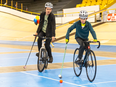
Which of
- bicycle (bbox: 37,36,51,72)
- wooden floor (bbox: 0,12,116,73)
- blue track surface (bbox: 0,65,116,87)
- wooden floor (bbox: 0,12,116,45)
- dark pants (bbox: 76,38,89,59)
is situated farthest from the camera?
wooden floor (bbox: 0,12,116,45)

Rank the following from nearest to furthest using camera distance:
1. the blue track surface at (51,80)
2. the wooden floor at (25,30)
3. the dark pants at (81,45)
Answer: the blue track surface at (51,80), the dark pants at (81,45), the wooden floor at (25,30)

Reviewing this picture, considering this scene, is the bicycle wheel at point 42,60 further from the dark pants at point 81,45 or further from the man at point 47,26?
the dark pants at point 81,45

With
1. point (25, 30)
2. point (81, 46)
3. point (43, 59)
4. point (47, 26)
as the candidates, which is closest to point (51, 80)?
point (81, 46)

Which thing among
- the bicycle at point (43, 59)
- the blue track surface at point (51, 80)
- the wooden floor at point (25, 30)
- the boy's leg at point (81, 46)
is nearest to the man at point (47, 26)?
the bicycle at point (43, 59)

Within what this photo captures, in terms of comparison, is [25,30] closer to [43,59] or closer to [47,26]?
[47,26]

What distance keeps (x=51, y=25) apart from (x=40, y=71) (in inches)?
61.8

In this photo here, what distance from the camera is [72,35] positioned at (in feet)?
79.1

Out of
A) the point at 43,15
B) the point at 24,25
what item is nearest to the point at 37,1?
the point at 24,25

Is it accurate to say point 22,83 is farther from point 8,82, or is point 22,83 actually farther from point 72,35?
point 72,35

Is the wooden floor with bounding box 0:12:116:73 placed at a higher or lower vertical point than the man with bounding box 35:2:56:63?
lower

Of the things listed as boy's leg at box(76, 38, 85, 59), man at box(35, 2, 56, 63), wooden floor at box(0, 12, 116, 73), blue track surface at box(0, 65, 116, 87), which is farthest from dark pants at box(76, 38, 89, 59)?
wooden floor at box(0, 12, 116, 73)

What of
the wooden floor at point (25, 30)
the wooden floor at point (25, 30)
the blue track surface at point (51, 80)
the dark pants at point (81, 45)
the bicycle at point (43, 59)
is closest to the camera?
the blue track surface at point (51, 80)

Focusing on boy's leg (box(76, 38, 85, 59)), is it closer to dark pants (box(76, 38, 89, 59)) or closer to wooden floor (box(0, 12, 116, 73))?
dark pants (box(76, 38, 89, 59))

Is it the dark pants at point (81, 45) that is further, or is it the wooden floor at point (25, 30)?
the wooden floor at point (25, 30)
